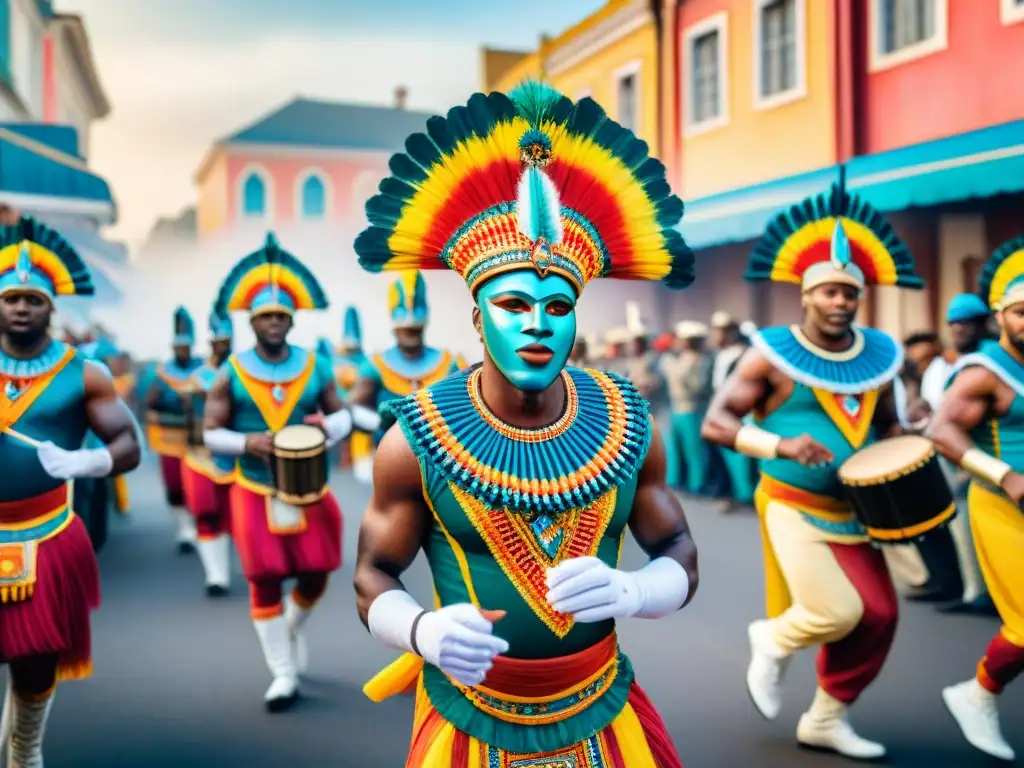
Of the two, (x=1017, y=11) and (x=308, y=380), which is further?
(x=1017, y=11)

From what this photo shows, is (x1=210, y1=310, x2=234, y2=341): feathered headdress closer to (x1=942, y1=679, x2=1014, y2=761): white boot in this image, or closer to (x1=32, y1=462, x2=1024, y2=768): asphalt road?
(x1=32, y1=462, x2=1024, y2=768): asphalt road

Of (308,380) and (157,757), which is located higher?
(308,380)

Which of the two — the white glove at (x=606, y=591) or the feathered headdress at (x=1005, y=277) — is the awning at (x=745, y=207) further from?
the white glove at (x=606, y=591)

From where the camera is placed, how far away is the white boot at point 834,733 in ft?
15.9

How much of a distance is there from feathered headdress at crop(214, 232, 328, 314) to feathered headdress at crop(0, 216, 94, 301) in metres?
1.42

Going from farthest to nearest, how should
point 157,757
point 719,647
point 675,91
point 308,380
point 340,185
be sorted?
point 340,185, point 675,91, point 719,647, point 308,380, point 157,757

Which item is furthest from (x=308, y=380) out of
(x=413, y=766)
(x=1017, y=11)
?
(x=1017, y=11)

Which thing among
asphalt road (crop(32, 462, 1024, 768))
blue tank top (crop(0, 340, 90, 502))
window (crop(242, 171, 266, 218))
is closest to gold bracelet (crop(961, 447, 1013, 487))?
asphalt road (crop(32, 462, 1024, 768))

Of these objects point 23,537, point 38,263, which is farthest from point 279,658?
point 38,263

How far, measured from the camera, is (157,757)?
4.97 m

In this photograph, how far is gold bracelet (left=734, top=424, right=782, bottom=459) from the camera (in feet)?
15.5

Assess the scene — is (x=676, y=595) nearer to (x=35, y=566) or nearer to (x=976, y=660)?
(x=35, y=566)

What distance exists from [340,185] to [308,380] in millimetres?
35764

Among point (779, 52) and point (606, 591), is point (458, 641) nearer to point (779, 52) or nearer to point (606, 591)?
point (606, 591)
